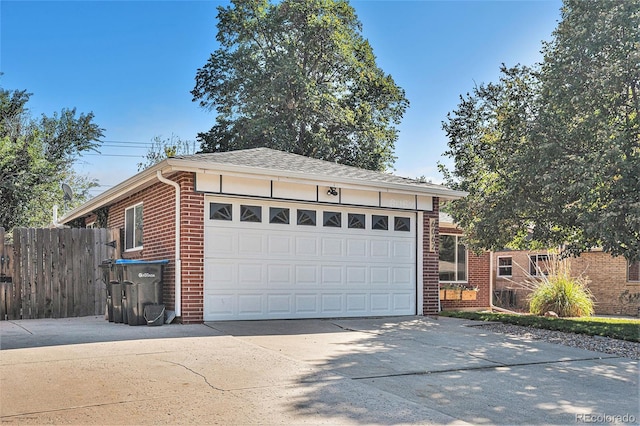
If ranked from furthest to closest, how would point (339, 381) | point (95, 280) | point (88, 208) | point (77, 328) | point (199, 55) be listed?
point (199, 55) → point (88, 208) → point (95, 280) → point (77, 328) → point (339, 381)

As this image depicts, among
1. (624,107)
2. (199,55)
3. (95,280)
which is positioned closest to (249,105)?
(199,55)

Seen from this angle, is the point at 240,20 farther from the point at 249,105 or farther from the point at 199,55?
the point at 249,105

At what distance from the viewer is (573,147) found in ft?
40.5

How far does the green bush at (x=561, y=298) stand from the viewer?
51.4ft

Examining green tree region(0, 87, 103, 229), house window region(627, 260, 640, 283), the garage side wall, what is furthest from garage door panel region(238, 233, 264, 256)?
house window region(627, 260, 640, 283)

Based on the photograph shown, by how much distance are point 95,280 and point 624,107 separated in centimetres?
1180

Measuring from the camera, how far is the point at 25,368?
639 cm

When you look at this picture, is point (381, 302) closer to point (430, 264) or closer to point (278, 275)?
point (430, 264)

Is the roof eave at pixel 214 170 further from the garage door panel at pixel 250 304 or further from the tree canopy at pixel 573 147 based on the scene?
the garage door panel at pixel 250 304

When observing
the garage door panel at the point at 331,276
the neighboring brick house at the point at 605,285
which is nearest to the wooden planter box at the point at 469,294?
the neighboring brick house at the point at 605,285

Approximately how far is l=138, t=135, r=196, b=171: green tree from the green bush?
26.5 metres

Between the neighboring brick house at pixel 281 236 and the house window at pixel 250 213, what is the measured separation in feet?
0.07

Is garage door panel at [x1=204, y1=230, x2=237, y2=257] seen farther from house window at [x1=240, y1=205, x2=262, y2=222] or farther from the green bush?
the green bush

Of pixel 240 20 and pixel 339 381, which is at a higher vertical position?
pixel 240 20
